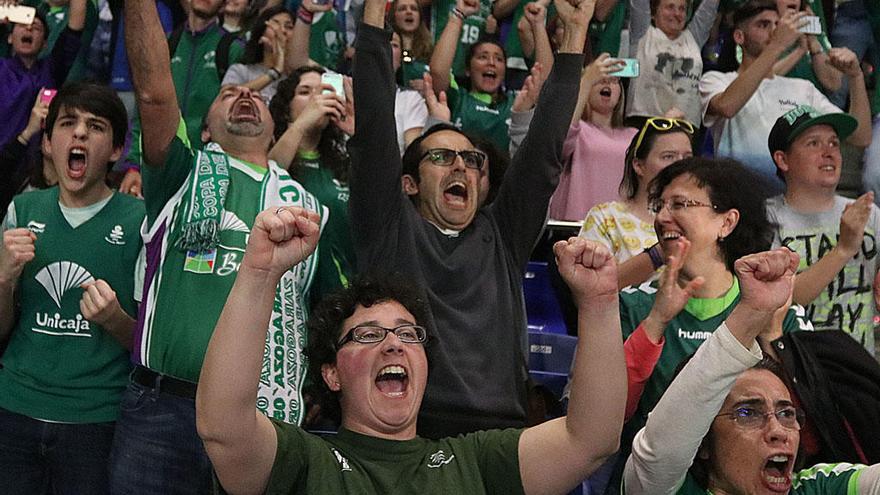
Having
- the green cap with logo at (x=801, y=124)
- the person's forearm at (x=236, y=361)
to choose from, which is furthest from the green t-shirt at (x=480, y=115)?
Result: the person's forearm at (x=236, y=361)

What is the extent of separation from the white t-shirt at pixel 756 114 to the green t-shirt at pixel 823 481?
2853mm

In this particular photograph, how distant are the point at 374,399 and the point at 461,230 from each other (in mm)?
921

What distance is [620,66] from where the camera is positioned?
446 centimetres

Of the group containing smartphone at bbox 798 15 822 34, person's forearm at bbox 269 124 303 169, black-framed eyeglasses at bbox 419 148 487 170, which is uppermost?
smartphone at bbox 798 15 822 34

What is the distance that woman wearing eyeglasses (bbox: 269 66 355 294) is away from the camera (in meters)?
3.75

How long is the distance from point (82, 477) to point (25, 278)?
0.60 metres

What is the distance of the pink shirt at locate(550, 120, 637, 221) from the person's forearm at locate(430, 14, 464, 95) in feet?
2.43

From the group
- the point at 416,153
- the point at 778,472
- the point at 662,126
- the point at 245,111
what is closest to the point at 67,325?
the point at 245,111

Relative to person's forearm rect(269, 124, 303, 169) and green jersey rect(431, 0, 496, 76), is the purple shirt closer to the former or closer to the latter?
green jersey rect(431, 0, 496, 76)

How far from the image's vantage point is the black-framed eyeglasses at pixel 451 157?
341 cm

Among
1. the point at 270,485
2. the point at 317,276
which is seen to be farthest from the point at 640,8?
the point at 270,485

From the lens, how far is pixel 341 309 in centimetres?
264

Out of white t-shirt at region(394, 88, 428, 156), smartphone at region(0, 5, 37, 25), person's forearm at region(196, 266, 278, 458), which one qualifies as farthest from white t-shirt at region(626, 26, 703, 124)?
person's forearm at region(196, 266, 278, 458)

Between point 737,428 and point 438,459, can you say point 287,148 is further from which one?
point 737,428
